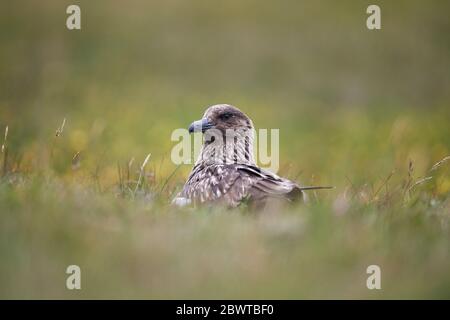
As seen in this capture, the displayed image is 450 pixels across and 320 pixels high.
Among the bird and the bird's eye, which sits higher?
the bird's eye

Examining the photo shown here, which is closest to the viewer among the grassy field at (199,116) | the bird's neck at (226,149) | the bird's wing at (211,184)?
the grassy field at (199,116)

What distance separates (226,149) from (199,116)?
21.4 ft

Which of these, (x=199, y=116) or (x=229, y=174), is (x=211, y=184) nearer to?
(x=229, y=174)

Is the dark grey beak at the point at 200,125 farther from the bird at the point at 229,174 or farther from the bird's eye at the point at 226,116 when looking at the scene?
the bird's eye at the point at 226,116

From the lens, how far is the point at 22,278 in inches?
140

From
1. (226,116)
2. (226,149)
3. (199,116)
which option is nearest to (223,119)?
(226,116)

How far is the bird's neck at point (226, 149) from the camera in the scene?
6156mm

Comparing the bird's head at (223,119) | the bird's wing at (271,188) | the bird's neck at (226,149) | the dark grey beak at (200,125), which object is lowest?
the bird's wing at (271,188)

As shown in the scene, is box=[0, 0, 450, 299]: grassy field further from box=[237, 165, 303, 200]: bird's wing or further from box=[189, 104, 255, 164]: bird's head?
box=[189, 104, 255, 164]: bird's head

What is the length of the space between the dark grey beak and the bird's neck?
0.10 metres

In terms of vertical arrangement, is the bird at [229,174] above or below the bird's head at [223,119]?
below

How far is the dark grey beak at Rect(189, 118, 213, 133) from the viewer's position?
5973mm

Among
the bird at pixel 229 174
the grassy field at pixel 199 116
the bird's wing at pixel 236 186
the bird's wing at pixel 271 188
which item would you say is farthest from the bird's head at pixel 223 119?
the bird's wing at pixel 271 188

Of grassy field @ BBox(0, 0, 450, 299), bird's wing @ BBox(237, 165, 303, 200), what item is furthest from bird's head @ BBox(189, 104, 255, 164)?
bird's wing @ BBox(237, 165, 303, 200)
